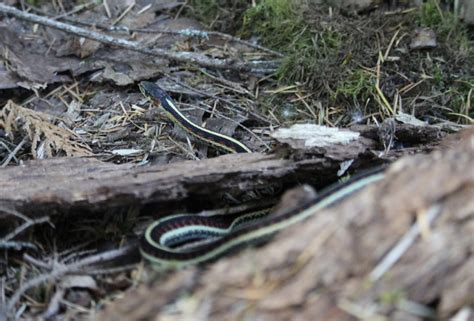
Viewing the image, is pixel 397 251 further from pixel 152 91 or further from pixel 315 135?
pixel 152 91

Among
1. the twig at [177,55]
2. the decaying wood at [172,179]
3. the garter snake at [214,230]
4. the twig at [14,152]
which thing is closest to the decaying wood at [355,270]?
the garter snake at [214,230]

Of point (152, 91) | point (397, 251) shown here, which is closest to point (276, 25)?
point (152, 91)

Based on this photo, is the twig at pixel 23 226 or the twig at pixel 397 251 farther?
the twig at pixel 23 226

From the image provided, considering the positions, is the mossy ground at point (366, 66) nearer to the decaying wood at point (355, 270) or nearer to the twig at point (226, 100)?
the twig at point (226, 100)

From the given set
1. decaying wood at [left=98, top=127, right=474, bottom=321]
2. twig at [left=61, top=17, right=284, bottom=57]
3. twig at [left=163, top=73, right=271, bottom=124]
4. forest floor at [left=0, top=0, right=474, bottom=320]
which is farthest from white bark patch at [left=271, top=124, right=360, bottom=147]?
twig at [left=61, top=17, right=284, bottom=57]

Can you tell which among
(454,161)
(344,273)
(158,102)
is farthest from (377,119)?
(344,273)

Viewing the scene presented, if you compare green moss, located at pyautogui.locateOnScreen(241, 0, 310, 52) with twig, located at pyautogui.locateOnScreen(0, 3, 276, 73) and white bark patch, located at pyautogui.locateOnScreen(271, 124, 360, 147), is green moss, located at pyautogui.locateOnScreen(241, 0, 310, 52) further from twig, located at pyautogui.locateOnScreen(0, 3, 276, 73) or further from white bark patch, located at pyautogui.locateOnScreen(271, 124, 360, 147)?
white bark patch, located at pyautogui.locateOnScreen(271, 124, 360, 147)
